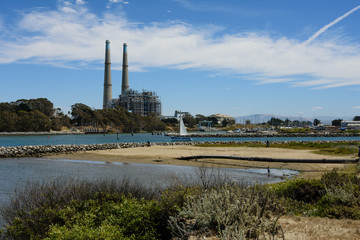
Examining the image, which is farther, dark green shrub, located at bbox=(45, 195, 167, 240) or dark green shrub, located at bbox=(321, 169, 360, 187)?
dark green shrub, located at bbox=(321, 169, 360, 187)

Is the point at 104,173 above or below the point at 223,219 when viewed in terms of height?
below

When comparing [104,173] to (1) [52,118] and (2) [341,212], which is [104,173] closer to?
(2) [341,212]

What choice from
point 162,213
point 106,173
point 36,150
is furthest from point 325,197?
point 36,150

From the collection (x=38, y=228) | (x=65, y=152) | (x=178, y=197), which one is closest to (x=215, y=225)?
(x=178, y=197)

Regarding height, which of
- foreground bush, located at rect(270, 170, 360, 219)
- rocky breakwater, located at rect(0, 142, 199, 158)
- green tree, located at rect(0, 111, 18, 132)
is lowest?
rocky breakwater, located at rect(0, 142, 199, 158)

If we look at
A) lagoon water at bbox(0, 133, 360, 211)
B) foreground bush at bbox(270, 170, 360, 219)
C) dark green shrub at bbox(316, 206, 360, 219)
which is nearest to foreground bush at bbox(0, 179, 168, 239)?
lagoon water at bbox(0, 133, 360, 211)

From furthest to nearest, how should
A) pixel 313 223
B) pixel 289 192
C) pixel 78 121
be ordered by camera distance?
pixel 78 121 < pixel 289 192 < pixel 313 223

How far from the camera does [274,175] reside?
26.9 meters

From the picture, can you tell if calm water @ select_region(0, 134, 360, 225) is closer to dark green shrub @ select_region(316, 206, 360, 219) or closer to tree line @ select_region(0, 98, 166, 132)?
dark green shrub @ select_region(316, 206, 360, 219)

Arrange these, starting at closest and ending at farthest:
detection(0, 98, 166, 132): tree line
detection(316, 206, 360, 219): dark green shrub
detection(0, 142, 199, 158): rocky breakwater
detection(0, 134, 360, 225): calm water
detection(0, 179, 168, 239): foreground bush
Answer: detection(0, 179, 168, 239): foreground bush, detection(316, 206, 360, 219): dark green shrub, detection(0, 134, 360, 225): calm water, detection(0, 142, 199, 158): rocky breakwater, detection(0, 98, 166, 132): tree line

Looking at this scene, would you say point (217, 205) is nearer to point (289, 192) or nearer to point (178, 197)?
point (178, 197)

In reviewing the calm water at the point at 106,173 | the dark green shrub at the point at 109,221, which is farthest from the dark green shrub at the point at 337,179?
the dark green shrub at the point at 109,221

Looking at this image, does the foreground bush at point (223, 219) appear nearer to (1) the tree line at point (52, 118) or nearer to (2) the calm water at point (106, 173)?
(2) the calm water at point (106, 173)

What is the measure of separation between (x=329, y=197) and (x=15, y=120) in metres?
156
